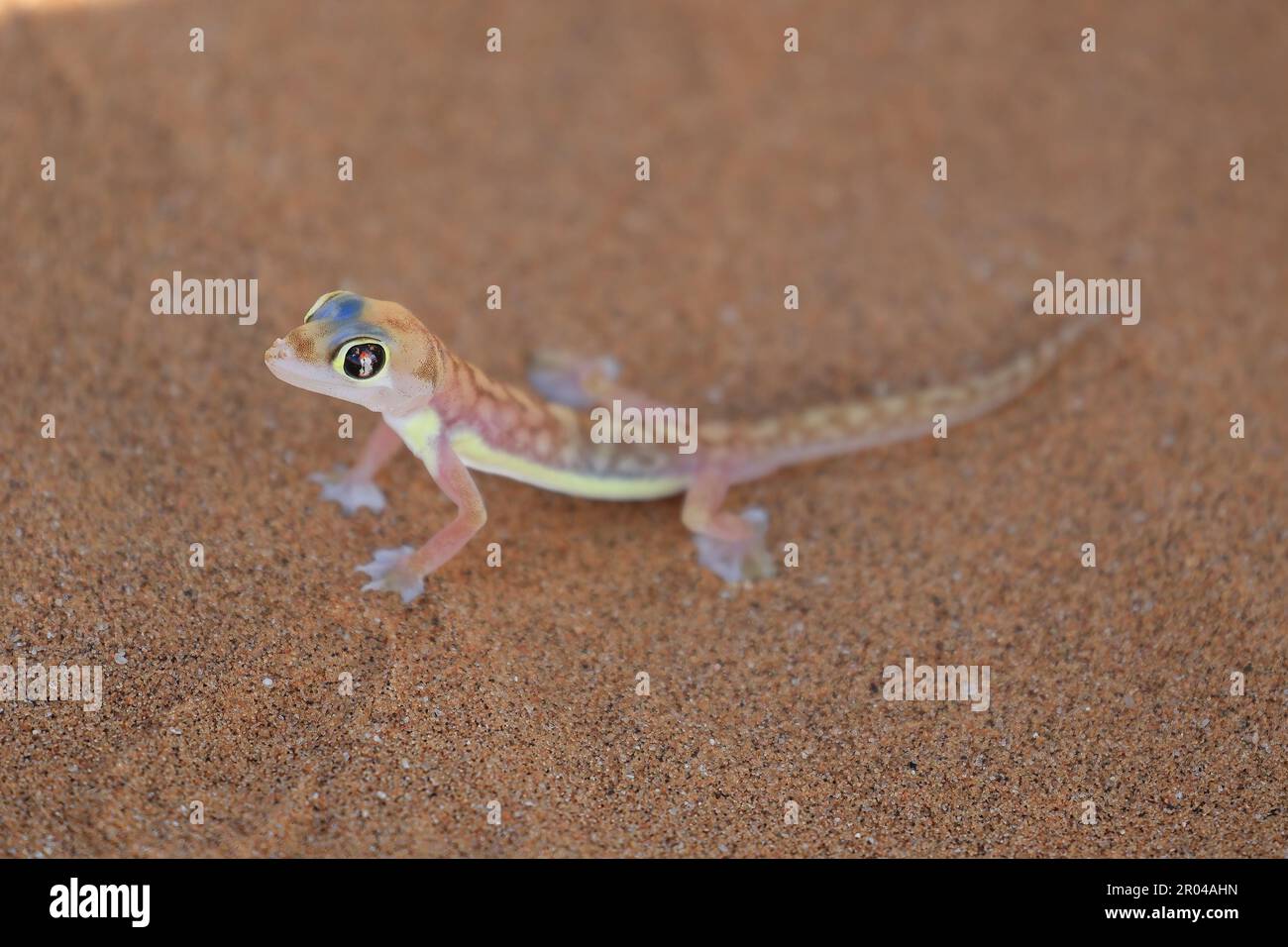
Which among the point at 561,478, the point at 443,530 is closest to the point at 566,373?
the point at 561,478

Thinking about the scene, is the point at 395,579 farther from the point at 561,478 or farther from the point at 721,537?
the point at 721,537

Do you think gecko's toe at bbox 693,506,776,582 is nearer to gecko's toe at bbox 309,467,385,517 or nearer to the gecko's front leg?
the gecko's front leg

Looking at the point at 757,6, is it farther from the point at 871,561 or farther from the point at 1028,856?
the point at 1028,856

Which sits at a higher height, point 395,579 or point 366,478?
point 366,478

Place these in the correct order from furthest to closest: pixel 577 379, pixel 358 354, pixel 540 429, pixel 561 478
Result: pixel 577 379 → pixel 561 478 → pixel 540 429 → pixel 358 354

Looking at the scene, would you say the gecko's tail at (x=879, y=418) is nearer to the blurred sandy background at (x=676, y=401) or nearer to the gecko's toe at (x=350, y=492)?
the blurred sandy background at (x=676, y=401)

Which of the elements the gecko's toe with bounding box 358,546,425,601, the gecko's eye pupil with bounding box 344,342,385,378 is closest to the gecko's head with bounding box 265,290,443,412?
the gecko's eye pupil with bounding box 344,342,385,378

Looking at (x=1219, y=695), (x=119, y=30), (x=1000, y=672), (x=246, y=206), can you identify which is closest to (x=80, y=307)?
(x=246, y=206)
